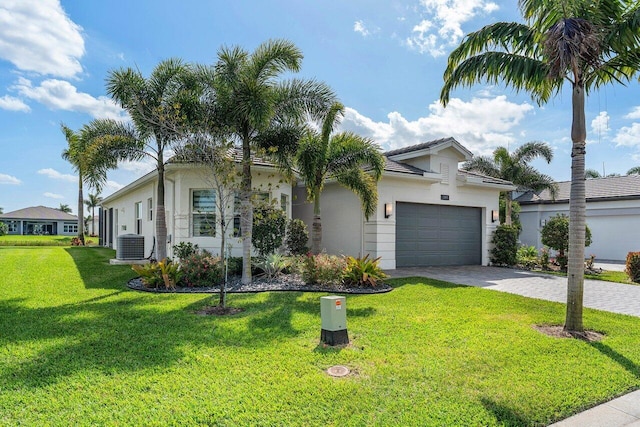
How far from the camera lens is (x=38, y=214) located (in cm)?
5834

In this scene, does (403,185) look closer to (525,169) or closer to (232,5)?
(232,5)

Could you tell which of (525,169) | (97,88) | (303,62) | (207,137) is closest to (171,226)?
(97,88)

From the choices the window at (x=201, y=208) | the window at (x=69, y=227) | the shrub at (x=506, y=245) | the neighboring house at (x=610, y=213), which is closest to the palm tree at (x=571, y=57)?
the window at (x=201, y=208)

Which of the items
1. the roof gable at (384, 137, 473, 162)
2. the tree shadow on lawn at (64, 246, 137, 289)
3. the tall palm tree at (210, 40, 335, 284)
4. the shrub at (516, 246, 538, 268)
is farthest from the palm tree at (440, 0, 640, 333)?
the shrub at (516, 246, 538, 268)

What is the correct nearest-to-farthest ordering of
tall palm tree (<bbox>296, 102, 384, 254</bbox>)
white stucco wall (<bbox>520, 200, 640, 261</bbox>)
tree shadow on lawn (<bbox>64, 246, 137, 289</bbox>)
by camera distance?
tree shadow on lawn (<bbox>64, 246, 137, 289</bbox>) < tall palm tree (<bbox>296, 102, 384, 254</bbox>) < white stucco wall (<bbox>520, 200, 640, 261</bbox>)

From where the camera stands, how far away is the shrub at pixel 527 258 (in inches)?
603

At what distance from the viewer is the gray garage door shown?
13992 mm

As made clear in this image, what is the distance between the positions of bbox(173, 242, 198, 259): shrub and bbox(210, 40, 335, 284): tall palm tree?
2743 millimetres

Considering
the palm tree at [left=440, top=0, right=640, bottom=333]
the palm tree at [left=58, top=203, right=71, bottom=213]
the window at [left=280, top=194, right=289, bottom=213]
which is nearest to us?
the palm tree at [left=440, top=0, right=640, bottom=333]

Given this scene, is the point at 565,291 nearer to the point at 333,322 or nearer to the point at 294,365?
the point at 333,322

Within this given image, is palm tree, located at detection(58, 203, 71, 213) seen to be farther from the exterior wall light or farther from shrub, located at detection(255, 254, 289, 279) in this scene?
the exterior wall light

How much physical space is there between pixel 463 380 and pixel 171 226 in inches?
426

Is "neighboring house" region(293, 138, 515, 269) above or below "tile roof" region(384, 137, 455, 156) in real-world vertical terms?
below

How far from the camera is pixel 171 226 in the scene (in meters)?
12.4
